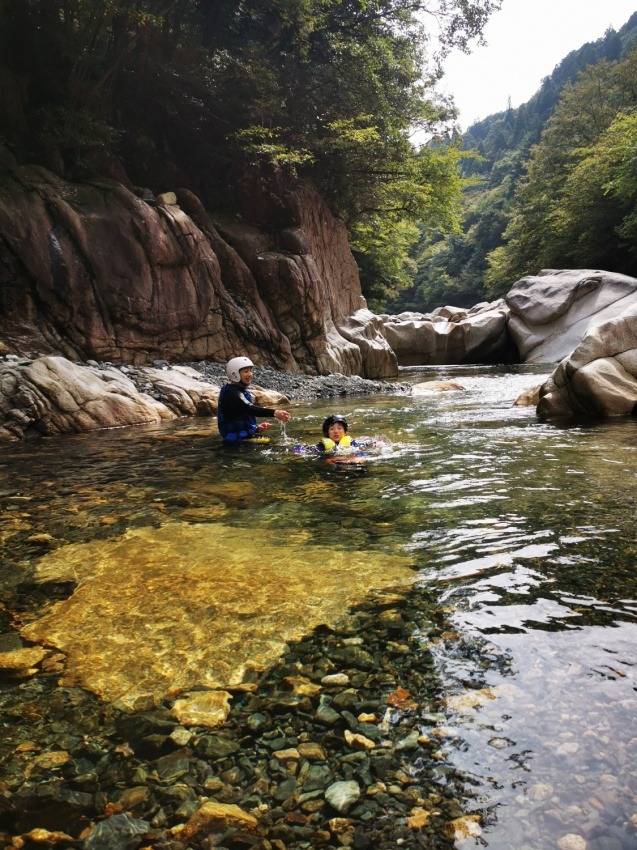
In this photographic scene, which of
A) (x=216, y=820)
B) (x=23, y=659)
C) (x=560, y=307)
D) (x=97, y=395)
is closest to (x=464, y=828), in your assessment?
(x=216, y=820)

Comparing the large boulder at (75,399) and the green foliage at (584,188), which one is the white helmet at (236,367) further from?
the green foliage at (584,188)

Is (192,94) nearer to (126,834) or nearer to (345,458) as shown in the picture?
(345,458)

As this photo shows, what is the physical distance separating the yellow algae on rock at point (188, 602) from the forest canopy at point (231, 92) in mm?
15594

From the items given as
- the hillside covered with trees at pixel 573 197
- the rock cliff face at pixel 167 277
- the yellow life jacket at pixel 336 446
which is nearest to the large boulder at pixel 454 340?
the hillside covered with trees at pixel 573 197

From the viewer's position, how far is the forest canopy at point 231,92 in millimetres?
15383

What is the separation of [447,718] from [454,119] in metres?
26.4

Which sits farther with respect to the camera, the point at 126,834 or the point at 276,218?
the point at 276,218

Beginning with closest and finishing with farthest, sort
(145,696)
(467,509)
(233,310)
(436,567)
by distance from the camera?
(145,696) < (436,567) < (467,509) < (233,310)

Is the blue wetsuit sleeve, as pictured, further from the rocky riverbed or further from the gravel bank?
the gravel bank

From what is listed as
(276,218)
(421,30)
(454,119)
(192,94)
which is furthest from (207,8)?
(454,119)

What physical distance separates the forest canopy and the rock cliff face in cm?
160

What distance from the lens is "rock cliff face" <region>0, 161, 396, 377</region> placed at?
13.6 meters

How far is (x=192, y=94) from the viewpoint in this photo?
20.0 metres

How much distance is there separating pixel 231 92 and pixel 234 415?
16011mm
